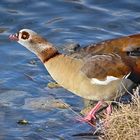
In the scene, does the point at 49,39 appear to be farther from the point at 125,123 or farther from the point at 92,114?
the point at 125,123

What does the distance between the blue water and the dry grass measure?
888 millimetres

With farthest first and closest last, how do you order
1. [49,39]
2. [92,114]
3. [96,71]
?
[49,39]
[92,114]
[96,71]

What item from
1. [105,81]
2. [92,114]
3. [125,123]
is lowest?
[92,114]

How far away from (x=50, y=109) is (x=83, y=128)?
2.58 feet

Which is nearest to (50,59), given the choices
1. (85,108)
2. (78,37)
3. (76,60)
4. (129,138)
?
(76,60)

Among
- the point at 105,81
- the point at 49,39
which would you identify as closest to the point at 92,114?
the point at 105,81

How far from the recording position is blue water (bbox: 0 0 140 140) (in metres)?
9.64

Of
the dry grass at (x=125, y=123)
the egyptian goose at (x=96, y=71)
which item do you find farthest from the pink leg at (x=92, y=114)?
the dry grass at (x=125, y=123)

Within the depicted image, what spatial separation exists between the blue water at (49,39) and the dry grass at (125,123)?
0.89m

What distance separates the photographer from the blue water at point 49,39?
31.6ft

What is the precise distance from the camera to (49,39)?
12.9m

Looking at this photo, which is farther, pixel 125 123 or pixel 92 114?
pixel 92 114

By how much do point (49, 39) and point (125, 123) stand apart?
4883 millimetres

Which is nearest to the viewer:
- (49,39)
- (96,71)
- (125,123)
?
(125,123)
